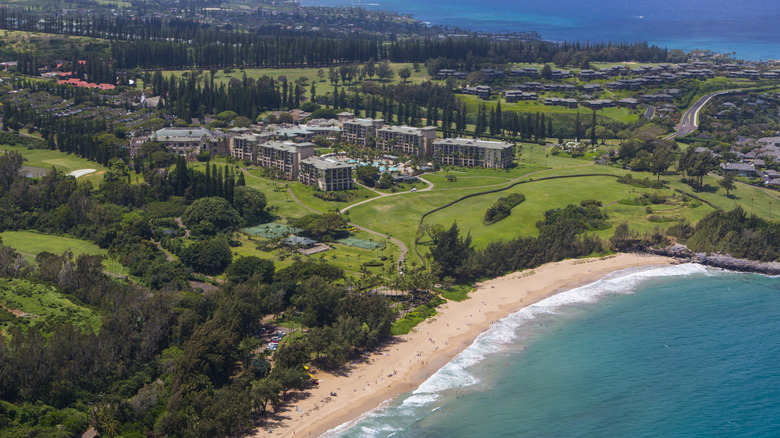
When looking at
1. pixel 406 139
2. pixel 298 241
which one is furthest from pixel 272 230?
pixel 406 139

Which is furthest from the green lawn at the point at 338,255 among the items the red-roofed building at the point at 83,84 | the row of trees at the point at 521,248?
the red-roofed building at the point at 83,84

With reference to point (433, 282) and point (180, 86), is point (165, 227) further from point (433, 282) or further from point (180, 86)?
point (180, 86)

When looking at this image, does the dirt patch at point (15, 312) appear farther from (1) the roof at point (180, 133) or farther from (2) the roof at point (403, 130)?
(2) the roof at point (403, 130)

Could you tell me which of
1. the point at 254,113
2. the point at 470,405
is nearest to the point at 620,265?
the point at 470,405

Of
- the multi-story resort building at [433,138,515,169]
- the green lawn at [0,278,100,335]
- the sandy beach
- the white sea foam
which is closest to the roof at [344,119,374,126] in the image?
the multi-story resort building at [433,138,515,169]

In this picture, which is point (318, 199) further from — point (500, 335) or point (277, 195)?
point (500, 335)

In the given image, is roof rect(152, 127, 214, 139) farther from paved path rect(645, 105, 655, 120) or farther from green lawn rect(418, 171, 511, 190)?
paved path rect(645, 105, 655, 120)
